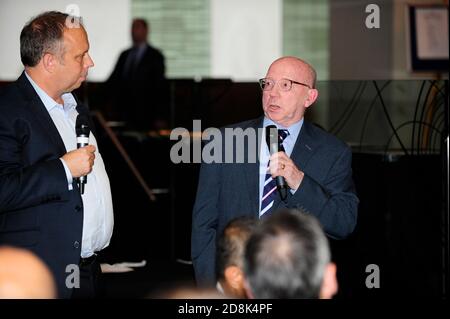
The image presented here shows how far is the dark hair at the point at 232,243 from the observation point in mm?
2180

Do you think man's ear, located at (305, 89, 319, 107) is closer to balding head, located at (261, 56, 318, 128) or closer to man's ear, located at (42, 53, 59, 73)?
balding head, located at (261, 56, 318, 128)

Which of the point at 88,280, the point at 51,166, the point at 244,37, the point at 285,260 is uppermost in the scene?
the point at 244,37

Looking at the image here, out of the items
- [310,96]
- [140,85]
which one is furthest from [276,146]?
[140,85]

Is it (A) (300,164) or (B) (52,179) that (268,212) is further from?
(B) (52,179)

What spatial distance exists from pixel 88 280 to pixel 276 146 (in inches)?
33.1

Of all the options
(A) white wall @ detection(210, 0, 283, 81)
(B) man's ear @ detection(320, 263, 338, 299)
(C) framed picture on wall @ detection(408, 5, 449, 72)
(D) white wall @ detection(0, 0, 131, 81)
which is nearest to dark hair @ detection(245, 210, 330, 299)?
(B) man's ear @ detection(320, 263, 338, 299)

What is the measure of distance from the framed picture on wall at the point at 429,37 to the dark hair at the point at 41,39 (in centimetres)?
665

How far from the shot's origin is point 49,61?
9.68 feet

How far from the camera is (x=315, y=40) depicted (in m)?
10.3

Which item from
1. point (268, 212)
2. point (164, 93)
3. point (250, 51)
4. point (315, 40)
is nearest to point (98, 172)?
point (268, 212)

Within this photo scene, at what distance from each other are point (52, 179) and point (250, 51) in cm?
862

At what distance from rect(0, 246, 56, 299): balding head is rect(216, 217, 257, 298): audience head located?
711 millimetres

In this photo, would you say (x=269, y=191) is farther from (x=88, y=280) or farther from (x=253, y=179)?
(x=88, y=280)

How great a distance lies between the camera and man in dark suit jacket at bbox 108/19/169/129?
8914 mm
